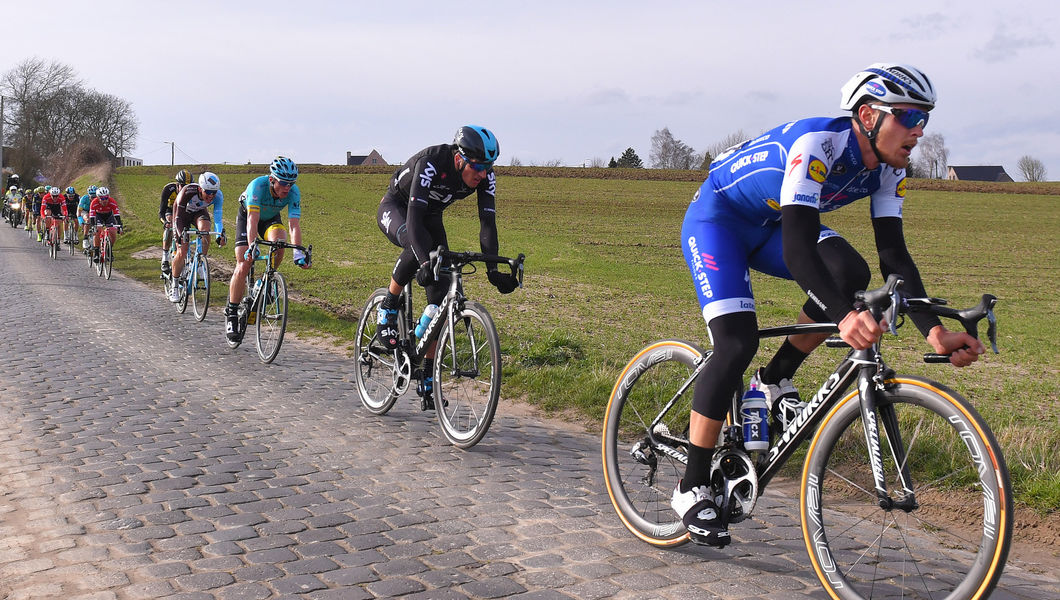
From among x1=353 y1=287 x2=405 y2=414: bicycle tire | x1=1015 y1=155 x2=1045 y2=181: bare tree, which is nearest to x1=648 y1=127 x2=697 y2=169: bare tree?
x1=1015 y1=155 x2=1045 y2=181: bare tree

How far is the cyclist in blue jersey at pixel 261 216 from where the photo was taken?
1128cm

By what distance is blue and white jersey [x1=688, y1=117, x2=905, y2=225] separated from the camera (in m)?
3.78

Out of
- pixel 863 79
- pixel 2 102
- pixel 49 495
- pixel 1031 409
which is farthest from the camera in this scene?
pixel 2 102

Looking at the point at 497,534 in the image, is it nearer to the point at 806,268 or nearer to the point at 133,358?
the point at 806,268

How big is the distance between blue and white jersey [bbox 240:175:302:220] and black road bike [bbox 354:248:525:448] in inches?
181

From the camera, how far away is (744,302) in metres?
4.23

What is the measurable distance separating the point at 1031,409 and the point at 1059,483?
5290 mm

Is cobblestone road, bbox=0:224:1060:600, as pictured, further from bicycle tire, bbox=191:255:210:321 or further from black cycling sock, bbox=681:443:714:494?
bicycle tire, bbox=191:255:210:321

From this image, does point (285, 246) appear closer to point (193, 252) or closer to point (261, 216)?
point (261, 216)

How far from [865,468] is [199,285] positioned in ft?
41.8

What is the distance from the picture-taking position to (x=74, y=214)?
28.7 metres

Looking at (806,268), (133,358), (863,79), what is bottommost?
(133,358)

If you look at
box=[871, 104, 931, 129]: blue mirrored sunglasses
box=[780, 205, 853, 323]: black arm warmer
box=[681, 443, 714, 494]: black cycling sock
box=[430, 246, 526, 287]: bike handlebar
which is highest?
box=[871, 104, 931, 129]: blue mirrored sunglasses

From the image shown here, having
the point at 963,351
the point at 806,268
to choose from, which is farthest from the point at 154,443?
the point at 963,351
